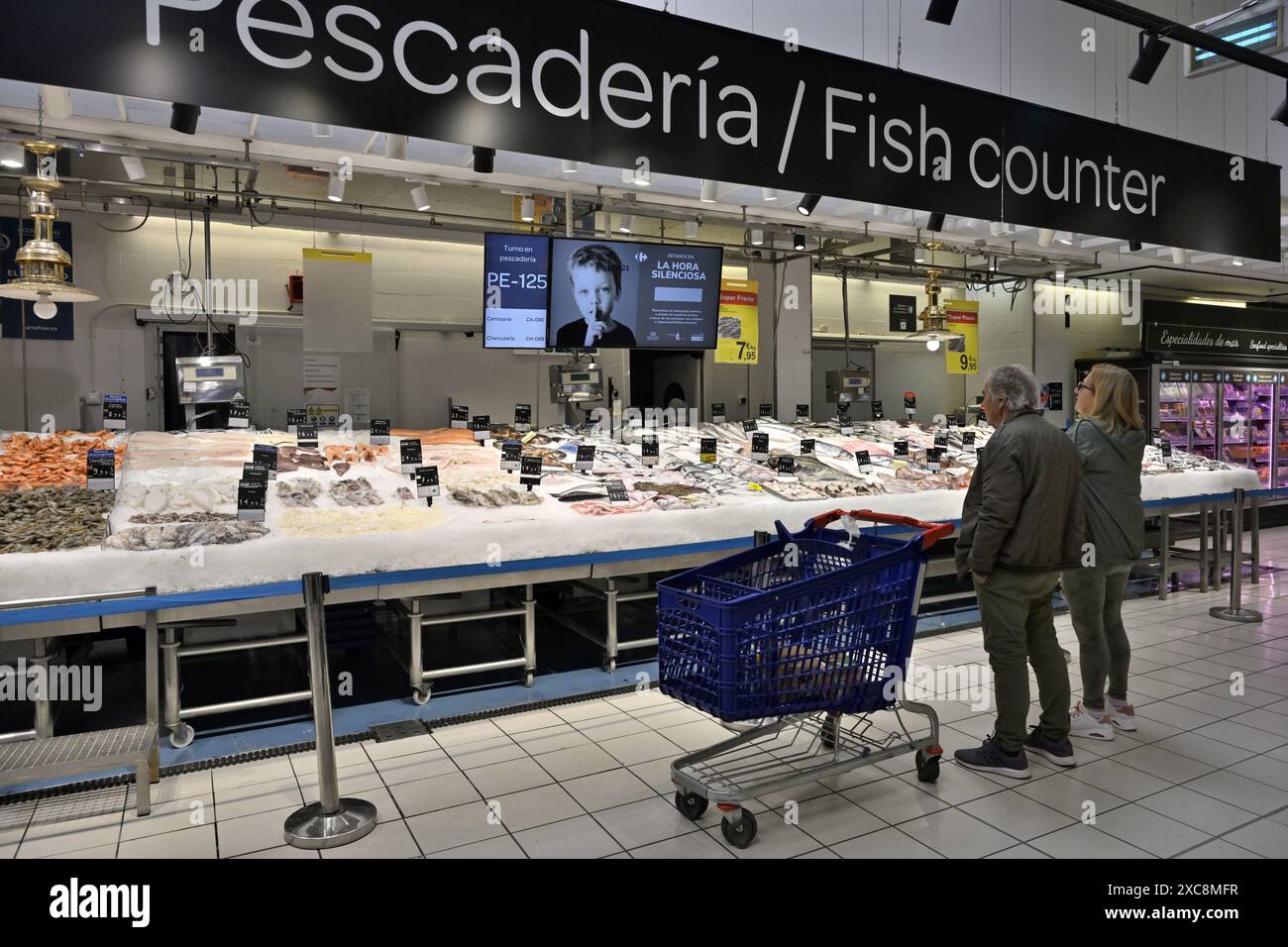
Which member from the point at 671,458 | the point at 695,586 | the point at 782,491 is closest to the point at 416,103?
the point at 695,586

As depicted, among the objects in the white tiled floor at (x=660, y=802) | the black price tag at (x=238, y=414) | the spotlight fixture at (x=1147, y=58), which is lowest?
the white tiled floor at (x=660, y=802)

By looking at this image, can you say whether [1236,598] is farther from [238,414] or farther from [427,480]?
[238,414]

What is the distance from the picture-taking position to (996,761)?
3.56 metres

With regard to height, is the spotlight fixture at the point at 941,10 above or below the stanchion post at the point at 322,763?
above

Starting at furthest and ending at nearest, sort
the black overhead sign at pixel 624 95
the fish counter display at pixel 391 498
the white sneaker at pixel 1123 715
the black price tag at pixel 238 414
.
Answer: the black price tag at pixel 238 414, the white sneaker at pixel 1123 715, the fish counter display at pixel 391 498, the black overhead sign at pixel 624 95

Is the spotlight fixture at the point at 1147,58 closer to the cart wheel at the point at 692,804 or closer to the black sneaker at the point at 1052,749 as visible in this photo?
the black sneaker at the point at 1052,749

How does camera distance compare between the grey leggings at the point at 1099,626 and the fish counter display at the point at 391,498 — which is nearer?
the fish counter display at the point at 391,498

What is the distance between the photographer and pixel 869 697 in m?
3.22

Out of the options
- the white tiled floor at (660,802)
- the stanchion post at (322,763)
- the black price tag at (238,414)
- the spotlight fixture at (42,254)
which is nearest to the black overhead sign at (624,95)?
the stanchion post at (322,763)

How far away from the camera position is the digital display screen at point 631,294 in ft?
19.7

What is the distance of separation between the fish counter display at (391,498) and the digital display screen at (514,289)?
2.65 feet

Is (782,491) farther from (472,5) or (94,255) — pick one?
(94,255)

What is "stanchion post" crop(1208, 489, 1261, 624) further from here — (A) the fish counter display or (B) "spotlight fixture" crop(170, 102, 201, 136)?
(B) "spotlight fixture" crop(170, 102, 201, 136)

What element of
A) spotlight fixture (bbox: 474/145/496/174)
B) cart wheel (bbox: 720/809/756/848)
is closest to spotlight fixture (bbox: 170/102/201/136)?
spotlight fixture (bbox: 474/145/496/174)
